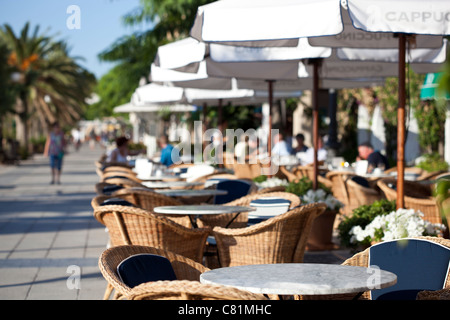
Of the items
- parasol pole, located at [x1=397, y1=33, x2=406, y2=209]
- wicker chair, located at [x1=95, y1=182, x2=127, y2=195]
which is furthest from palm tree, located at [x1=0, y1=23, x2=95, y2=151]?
parasol pole, located at [x1=397, y1=33, x2=406, y2=209]

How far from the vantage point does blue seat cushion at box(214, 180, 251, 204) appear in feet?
28.6

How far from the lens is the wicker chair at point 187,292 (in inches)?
105

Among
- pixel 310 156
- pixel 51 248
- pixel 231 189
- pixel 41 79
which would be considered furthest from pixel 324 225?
pixel 41 79

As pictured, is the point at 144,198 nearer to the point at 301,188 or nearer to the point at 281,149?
the point at 301,188

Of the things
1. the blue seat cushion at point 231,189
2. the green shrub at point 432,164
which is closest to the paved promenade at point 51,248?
the blue seat cushion at point 231,189

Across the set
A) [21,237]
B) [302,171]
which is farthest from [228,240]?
[302,171]

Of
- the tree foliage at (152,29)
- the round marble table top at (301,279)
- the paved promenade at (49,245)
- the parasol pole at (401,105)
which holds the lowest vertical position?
the paved promenade at (49,245)

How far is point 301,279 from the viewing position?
10.7ft

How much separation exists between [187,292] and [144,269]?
1161 mm

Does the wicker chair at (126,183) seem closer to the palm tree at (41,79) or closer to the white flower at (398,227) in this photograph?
the white flower at (398,227)

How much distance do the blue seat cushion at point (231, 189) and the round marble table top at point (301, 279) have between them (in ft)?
16.6

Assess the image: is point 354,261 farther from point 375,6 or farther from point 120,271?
point 375,6

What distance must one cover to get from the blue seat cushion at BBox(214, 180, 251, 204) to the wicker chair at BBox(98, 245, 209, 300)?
447cm

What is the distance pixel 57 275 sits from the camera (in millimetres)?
7242
